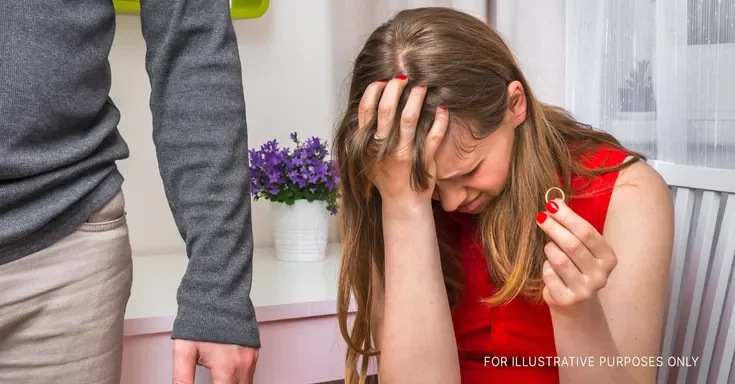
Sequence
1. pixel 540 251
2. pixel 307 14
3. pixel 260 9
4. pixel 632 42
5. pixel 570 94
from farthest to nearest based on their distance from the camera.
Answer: pixel 307 14 < pixel 260 9 < pixel 570 94 < pixel 632 42 < pixel 540 251

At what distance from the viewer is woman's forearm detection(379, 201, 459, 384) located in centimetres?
106

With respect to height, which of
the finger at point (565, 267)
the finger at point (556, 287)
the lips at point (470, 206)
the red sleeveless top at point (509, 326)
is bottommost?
the red sleeveless top at point (509, 326)

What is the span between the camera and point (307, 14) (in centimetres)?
192

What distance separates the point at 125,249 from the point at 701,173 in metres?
0.83

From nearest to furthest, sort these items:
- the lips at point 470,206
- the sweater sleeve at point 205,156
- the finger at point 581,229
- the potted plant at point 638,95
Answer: the finger at point 581,229 < the sweater sleeve at point 205,156 < the lips at point 470,206 < the potted plant at point 638,95

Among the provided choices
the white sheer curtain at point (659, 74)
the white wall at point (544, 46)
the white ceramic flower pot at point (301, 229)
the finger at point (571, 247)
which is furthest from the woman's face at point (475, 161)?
the white ceramic flower pot at point (301, 229)

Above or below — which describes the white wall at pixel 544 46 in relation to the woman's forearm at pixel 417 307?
above

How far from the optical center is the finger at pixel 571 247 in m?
0.77

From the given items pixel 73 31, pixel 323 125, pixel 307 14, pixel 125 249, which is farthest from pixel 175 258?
pixel 73 31

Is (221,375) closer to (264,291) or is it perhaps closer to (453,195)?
(453,195)

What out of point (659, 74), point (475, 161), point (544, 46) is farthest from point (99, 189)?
point (544, 46)

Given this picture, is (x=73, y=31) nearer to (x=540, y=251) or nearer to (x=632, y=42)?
(x=540, y=251)

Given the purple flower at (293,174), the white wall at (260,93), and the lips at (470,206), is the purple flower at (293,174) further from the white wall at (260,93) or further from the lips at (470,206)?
the lips at (470,206)

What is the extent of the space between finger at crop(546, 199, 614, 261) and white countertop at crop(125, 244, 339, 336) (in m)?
0.65
